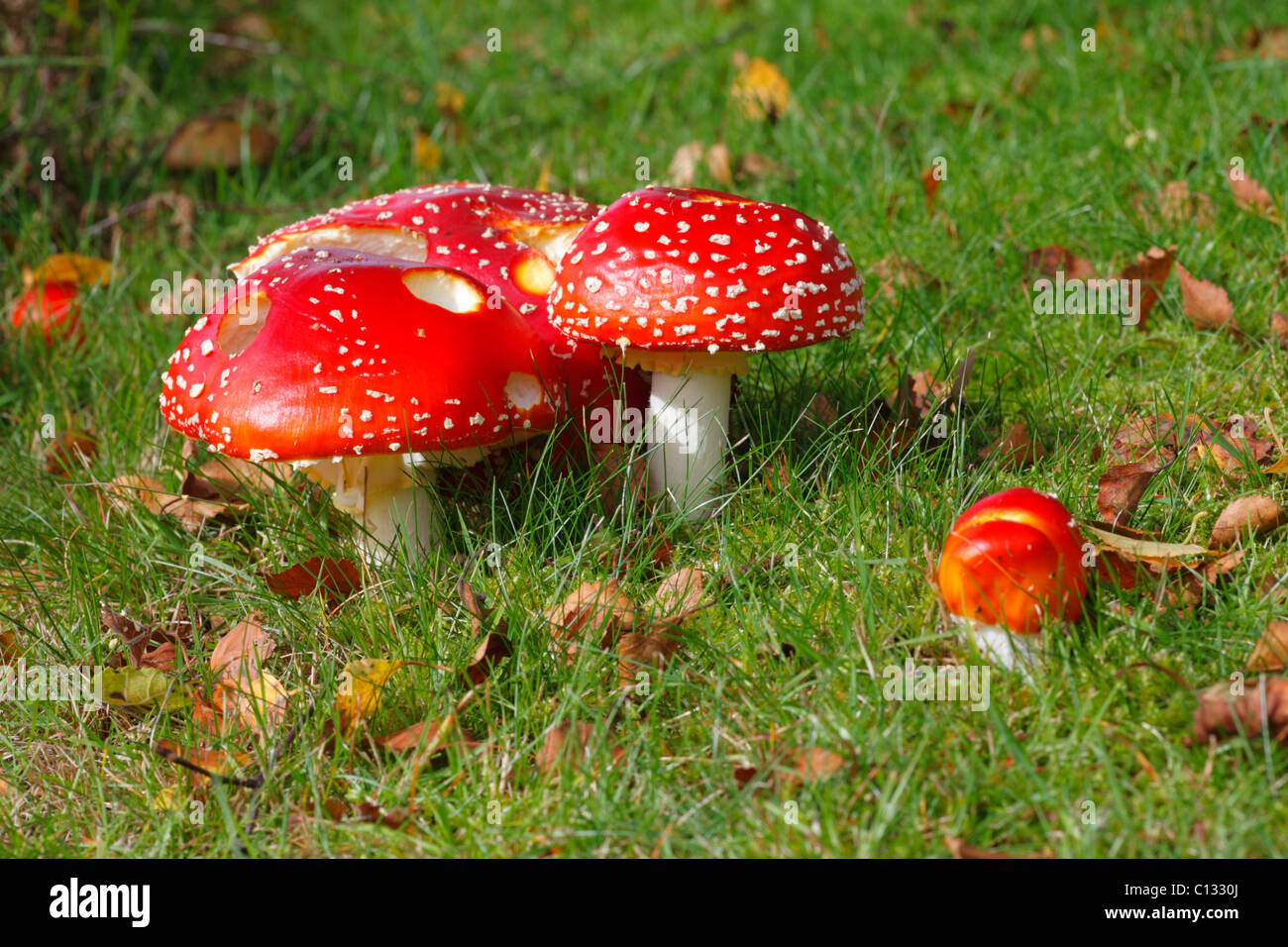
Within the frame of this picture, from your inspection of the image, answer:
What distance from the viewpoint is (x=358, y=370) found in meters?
2.49

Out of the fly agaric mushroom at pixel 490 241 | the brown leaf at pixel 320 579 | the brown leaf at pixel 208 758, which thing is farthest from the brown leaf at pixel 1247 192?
the brown leaf at pixel 208 758

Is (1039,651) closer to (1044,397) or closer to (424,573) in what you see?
(1044,397)

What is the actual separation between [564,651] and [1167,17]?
4.51 meters

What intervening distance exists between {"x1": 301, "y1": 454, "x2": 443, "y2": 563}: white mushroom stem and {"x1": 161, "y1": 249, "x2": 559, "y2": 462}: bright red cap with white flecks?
0.24 meters

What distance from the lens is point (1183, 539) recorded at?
2584 millimetres

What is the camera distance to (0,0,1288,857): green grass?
2041 mm

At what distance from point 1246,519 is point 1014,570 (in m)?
0.76

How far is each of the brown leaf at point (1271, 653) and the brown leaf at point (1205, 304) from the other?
1.47m

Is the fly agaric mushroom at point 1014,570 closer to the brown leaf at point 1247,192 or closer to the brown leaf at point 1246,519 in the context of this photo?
the brown leaf at point 1246,519

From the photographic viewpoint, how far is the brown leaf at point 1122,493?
2.64 m

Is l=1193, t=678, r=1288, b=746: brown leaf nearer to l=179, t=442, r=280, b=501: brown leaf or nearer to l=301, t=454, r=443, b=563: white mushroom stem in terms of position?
l=301, t=454, r=443, b=563: white mushroom stem

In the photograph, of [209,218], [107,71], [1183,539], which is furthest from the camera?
[107,71]

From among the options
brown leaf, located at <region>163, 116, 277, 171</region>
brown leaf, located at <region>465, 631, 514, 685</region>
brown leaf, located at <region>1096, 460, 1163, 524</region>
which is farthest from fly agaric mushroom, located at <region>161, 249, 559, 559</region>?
brown leaf, located at <region>163, 116, 277, 171</region>
